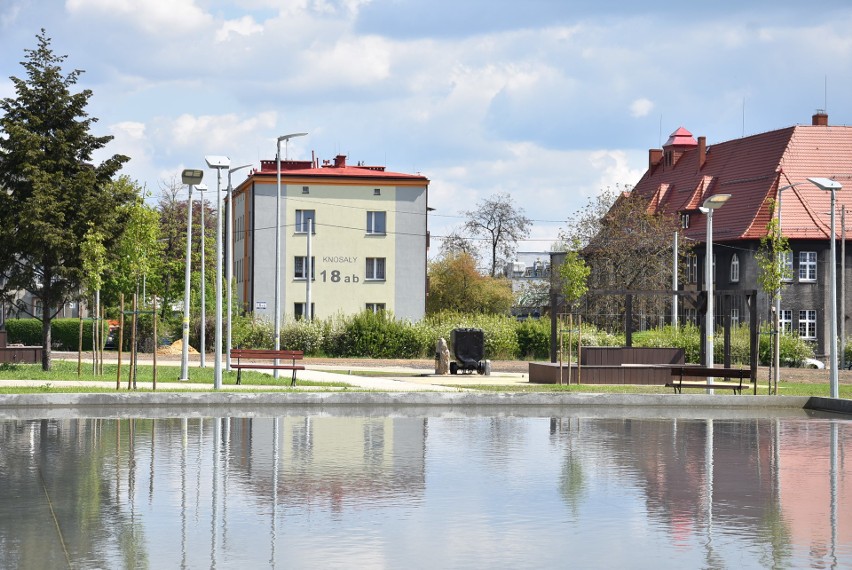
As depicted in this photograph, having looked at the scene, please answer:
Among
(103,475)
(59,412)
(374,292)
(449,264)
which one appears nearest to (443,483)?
(103,475)

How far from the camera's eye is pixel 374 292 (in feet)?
241

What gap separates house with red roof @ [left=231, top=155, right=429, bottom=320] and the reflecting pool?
169ft

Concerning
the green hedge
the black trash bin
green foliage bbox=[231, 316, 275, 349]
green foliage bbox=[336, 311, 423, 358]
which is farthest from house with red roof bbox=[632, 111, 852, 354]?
the green hedge

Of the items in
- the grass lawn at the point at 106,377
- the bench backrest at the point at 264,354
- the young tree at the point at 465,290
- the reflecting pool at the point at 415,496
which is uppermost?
the young tree at the point at 465,290

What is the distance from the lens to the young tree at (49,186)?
108 feet

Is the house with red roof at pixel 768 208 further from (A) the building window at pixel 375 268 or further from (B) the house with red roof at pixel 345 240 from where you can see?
(A) the building window at pixel 375 268

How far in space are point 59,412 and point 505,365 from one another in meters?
25.6

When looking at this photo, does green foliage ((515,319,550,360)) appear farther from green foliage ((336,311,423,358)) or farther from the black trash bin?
the black trash bin

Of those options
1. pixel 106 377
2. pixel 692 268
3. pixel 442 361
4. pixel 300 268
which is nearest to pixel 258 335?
pixel 442 361

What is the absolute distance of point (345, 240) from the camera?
7356 cm

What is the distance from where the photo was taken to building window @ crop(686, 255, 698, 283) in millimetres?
76500

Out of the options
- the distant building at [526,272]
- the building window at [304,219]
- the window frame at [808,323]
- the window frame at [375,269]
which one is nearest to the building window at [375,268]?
the window frame at [375,269]

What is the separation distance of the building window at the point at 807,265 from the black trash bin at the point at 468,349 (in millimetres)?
35020

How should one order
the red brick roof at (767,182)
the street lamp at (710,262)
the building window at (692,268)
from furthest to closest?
the building window at (692,268) → the red brick roof at (767,182) → the street lamp at (710,262)
